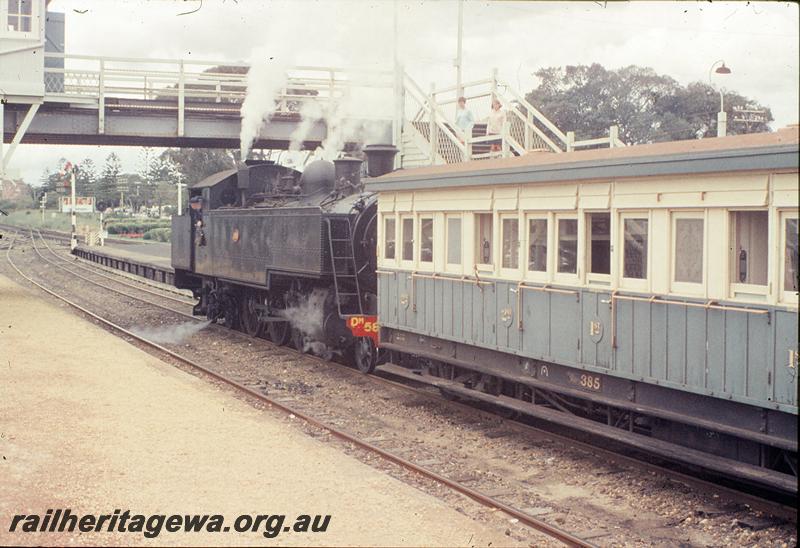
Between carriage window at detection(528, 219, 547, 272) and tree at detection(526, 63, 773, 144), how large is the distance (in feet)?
89.6

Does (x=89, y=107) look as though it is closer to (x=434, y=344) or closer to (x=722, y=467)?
(x=434, y=344)

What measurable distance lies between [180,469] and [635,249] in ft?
15.9

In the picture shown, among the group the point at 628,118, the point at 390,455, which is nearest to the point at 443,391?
the point at 390,455

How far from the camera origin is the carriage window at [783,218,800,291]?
293 inches

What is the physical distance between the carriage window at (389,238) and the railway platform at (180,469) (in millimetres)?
2908

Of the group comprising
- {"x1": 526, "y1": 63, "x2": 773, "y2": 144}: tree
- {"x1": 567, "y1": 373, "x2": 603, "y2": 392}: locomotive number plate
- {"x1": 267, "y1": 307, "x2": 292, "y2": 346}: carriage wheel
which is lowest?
{"x1": 267, "y1": 307, "x2": 292, "y2": 346}: carriage wheel

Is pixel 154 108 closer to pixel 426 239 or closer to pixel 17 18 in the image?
pixel 17 18

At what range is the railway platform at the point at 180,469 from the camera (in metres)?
7.19

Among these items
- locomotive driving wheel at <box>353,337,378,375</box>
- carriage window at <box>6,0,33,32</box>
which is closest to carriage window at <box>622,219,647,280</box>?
locomotive driving wheel at <box>353,337,378,375</box>

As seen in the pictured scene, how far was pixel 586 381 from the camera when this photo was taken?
9.92 m

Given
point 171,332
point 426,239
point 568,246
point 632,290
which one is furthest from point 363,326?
point 171,332

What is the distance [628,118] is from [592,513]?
1287 inches

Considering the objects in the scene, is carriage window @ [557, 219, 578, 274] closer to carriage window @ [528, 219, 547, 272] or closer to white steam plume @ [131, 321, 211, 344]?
carriage window @ [528, 219, 547, 272]

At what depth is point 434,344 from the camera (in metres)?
12.8
